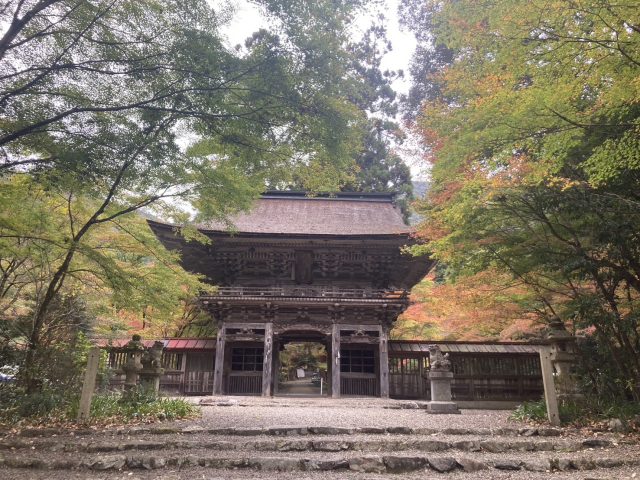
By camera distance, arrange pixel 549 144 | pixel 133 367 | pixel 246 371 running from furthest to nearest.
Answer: pixel 246 371, pixel 133 367, pixel 549 144

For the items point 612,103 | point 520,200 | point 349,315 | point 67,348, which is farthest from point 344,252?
point 612,103

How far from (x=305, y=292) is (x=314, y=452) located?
884 centimetres

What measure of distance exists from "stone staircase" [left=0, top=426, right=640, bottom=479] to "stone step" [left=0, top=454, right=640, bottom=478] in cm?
1

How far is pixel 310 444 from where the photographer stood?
5602 millimetres

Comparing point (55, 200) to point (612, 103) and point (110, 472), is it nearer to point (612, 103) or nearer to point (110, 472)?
point (110, 472)

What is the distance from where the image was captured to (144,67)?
5.43 m

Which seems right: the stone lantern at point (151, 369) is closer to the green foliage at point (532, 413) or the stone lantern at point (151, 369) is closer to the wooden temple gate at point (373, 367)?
the wooden temple gate at point (373, 367)

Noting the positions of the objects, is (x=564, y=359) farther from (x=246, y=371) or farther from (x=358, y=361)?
(x=246, y=371)

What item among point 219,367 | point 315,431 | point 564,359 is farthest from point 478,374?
point 315,431

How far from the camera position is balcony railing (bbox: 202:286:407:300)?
44.9ft

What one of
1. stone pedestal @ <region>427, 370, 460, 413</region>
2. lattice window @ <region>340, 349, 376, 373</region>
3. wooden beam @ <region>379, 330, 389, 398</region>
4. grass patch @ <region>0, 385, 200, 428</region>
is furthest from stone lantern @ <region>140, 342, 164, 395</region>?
lattice window @ <region>340, 349, 376, 373</region>

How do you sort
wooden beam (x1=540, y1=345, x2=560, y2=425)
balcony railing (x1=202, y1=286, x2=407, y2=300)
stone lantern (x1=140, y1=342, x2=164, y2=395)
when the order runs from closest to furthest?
wooden beam (x1=540, y1=345, x2=560, y2=425), stone lantern (x1=140, y1=342, x2=164, y2=395), balcony railing (x1=202, y1=286, x2=407, y2=300)

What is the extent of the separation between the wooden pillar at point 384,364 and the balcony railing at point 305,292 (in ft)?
4.20

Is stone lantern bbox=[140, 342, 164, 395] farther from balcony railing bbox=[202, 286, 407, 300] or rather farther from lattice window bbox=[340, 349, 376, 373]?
lattice window bbox=[340, 349, 376, 373]
